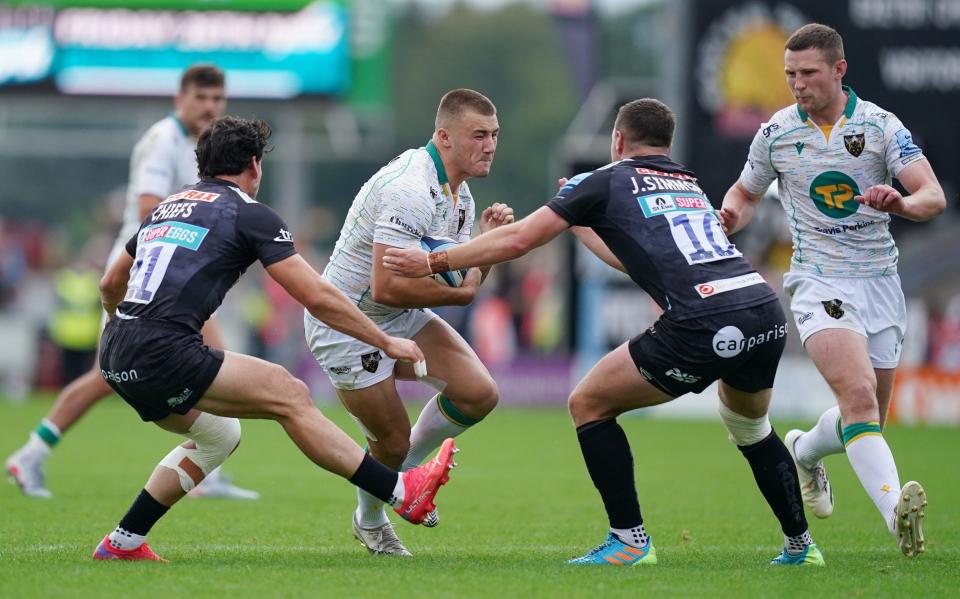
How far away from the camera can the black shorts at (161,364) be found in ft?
21.5

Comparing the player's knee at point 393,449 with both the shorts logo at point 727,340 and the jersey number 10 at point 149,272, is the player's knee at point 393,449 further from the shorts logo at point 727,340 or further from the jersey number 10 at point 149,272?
the shorts logo at point 727,340

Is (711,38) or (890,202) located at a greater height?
(711,38)

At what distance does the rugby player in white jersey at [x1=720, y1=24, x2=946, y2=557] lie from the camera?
7258mm

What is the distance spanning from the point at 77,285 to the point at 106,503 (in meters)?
13.1

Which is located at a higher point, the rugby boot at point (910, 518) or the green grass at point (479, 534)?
the rugby boot at point (910, 518)

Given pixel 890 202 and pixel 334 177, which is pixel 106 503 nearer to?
pixel 890 202

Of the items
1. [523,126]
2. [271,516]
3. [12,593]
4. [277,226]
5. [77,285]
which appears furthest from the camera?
[523,126]

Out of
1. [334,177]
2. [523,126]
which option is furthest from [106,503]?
[523,126]

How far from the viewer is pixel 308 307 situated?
6.77m

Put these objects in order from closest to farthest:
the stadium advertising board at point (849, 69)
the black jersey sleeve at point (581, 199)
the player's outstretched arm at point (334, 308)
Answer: the player's outstretched arm at point (334, 308), the black jersey sleeve at point (581, 199), the stadium advertising board at point (849, 69)

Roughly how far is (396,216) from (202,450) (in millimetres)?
1511

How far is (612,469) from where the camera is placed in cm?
691

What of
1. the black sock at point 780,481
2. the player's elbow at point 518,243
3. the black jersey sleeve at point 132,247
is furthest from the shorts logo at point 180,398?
the black sock at point 780,481

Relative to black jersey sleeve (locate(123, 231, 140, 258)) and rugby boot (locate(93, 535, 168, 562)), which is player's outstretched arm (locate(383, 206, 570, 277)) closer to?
black jersey sleeve (locate(123, 231, 140, 258))
